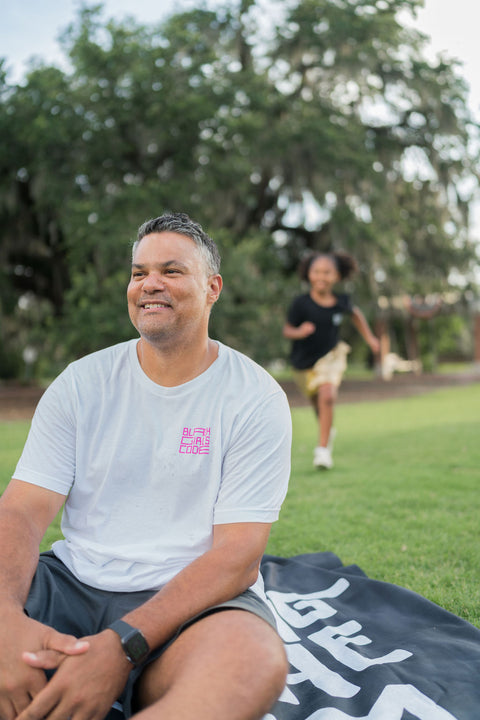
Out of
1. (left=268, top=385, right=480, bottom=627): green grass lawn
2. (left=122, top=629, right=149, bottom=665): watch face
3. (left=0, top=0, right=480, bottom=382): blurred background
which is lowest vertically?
(left=268, top=385, right=480, bottom=627): green grass lawn

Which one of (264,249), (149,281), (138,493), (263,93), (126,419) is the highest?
(263,93)

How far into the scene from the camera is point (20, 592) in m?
1.78

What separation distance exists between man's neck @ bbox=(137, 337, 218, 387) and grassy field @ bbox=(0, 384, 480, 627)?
5.01 ft

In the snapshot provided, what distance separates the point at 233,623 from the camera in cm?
160

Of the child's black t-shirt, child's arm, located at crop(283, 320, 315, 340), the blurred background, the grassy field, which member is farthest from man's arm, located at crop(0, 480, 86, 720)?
the blurred background

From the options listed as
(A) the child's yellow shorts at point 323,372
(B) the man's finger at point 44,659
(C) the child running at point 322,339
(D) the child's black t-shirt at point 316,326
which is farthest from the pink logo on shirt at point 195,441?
(D) the child's black t-shirt at point 316,326

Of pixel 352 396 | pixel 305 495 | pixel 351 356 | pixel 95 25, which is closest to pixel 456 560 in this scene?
pixel 305 495

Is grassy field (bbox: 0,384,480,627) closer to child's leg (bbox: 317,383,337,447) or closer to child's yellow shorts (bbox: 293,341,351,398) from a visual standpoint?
child's leg (bbox: 317,383,337,447)

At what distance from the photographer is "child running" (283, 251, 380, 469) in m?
6.00

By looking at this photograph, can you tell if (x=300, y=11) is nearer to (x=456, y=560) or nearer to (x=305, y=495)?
(x=305, y=495)

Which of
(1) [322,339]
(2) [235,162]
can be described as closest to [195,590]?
(1) [322,339]

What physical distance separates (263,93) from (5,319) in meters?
8.96

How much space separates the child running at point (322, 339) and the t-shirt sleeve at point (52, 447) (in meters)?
4.00

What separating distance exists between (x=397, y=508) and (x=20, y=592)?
10.4ft
